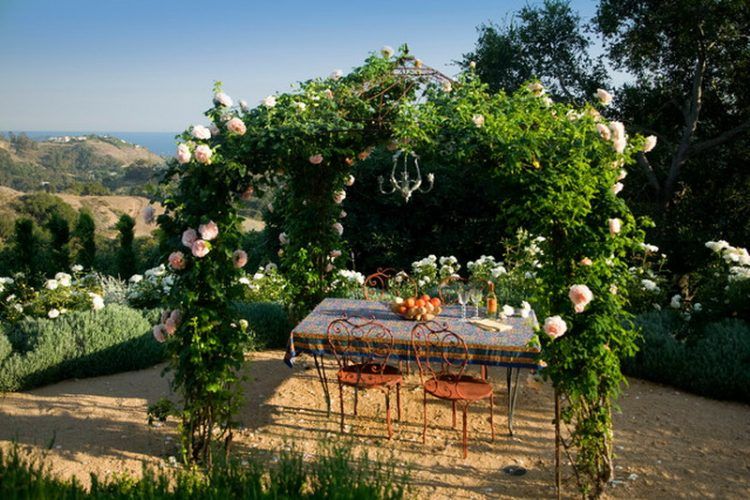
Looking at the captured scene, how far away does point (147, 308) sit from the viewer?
7668mm

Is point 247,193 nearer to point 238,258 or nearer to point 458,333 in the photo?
point 238,258

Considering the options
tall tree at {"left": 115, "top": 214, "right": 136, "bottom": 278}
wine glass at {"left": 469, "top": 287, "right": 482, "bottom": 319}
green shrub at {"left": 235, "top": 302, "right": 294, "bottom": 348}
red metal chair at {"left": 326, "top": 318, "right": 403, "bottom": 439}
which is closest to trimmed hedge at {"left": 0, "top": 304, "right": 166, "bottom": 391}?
green shrub at {"left": 235, "top": 302, "right": 294, "bottom": 348}

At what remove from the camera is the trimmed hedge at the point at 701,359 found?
5445 mm

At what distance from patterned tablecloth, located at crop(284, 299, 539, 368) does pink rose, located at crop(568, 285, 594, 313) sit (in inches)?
21.7

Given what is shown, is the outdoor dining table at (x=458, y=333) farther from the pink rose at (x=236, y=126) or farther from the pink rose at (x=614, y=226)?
the pink rose at (x=236, y=126)

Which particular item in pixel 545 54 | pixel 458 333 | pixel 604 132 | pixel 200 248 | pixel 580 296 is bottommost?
pixel 458 333

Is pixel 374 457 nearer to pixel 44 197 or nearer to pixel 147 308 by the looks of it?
pixel 147 308

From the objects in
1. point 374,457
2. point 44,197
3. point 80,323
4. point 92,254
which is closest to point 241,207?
point 374,457

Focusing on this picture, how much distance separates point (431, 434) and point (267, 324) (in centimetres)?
292

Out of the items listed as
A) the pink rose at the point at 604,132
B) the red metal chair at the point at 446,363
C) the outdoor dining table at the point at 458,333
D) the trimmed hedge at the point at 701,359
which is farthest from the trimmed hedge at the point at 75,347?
the trimmed hedge at the point at 701,359

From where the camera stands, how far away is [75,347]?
6.00 meters

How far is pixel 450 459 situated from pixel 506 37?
11.1 metres

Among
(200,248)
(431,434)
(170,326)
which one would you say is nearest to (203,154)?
(200,248)

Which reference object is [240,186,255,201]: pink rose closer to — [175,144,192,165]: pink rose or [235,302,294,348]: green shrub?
[175,144,192,165]: pink rose
